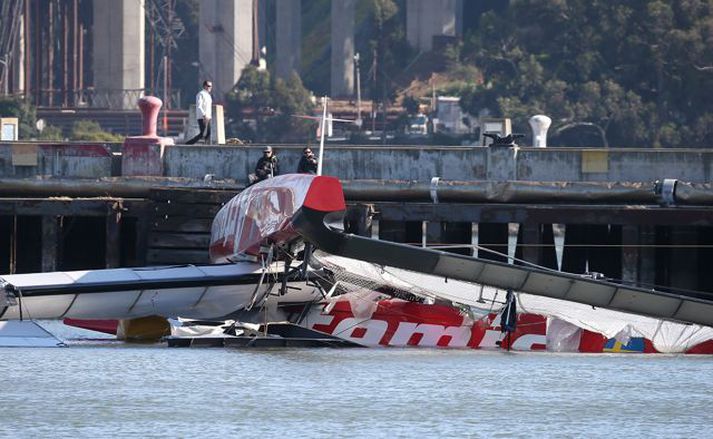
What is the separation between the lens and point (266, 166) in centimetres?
3641

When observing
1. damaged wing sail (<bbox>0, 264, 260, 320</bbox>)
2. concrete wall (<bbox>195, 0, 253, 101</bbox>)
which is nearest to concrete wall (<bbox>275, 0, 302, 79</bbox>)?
concrete wall (<bbox>195, 0, 253, 101</bbox>)

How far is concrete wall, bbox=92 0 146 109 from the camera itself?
10419 centimetres

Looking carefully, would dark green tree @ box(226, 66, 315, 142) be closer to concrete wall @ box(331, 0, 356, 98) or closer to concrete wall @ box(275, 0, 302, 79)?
concrete wall @ box(331, 0, 356, 98)

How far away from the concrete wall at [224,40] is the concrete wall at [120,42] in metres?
4.39

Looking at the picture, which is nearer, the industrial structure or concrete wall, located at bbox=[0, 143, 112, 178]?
concrete wall, located at bbox=[0, 143, 112, 178]

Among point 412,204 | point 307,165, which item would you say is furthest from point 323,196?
point 412,204

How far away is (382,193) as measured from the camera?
37844 mm

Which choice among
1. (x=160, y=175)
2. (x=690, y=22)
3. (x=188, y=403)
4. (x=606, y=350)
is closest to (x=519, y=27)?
(x=690, y=22)

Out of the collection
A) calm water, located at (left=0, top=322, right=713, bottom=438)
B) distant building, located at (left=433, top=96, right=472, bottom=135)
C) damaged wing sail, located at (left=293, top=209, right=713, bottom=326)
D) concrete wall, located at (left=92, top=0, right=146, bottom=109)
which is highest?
concrete wall, located at (left=92, top=0, right=146, bottom=109)

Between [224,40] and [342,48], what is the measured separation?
22.2 ft

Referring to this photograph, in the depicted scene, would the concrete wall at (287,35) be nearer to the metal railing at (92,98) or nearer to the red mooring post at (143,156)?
the metal railing at (92,98)

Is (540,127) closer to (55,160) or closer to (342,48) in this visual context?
(55,160)

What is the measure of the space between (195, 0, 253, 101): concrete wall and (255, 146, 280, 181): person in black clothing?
70.8 metres

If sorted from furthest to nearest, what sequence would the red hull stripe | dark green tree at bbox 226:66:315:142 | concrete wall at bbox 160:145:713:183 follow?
dark green tree at bbox 226:66:315:142 → concrete wall at bbox 160:145:713:183 → the red hull stripe
